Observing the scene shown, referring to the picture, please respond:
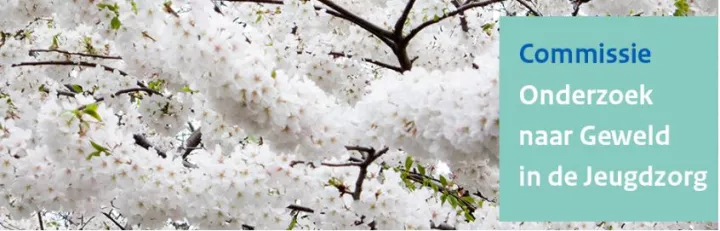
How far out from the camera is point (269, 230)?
169 inches

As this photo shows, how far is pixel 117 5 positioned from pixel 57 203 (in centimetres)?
106

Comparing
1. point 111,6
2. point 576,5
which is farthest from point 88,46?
→ point 576,5

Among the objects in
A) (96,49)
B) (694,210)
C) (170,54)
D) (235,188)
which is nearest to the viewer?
(170,54)

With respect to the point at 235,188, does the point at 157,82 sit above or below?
above

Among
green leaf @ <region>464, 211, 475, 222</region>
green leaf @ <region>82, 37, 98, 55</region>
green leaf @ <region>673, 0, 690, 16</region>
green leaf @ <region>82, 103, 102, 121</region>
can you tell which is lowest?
green leaf @ <region>464, 211, 475, 222</region>

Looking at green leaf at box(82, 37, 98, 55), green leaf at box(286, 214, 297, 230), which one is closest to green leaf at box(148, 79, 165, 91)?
green leaf at box(82, 37, 98, 55)

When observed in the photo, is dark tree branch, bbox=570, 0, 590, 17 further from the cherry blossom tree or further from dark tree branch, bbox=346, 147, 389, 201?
dark tree branch, bbox=346, 147, 389, 201

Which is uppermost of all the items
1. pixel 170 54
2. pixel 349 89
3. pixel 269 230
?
pixel 349 89

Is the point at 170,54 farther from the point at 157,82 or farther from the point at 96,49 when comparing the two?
the point at 96,49

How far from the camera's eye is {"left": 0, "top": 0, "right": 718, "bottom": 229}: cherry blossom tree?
2602mm

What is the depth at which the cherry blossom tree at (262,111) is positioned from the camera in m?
2.60

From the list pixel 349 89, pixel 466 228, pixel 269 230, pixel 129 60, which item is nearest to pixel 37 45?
pixel 129 60

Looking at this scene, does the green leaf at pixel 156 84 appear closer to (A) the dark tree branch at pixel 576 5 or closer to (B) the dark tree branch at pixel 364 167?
(B) the dark tree branch at pixel 364 167

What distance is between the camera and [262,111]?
8.67 ft
